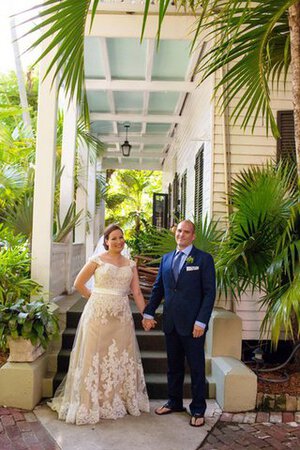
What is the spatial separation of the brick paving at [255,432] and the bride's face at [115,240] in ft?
5.56

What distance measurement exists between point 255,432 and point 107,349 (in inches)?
54.5

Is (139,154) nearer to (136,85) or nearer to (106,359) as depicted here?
(136,85)

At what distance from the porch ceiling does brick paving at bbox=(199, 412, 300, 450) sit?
431cm

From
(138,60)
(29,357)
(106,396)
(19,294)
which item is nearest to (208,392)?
(106,396)

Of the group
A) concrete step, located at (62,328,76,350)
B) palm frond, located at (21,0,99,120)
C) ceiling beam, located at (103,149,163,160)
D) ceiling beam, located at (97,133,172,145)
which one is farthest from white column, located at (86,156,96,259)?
palm frond, located at (21,0,99,120)

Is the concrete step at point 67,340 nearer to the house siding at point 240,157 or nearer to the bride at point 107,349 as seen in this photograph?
the bride at point 107,349

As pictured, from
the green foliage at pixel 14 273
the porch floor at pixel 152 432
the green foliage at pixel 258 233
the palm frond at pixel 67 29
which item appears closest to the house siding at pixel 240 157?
the green foliage at pixel 258 233

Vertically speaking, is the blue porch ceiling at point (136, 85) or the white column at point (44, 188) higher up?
the blue porch ceiling at point (136, 85)

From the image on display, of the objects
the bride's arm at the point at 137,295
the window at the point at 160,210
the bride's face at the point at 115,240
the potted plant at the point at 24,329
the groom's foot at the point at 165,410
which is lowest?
the groom's foot at the point at 165,410

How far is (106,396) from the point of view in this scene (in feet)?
12.6

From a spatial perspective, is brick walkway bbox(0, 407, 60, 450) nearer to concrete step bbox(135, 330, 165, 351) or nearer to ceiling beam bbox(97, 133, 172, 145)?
concrete step bbox(135, 330, 165, 351)

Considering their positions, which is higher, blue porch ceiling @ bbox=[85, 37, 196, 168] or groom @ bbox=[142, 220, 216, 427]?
blue porch ceiling @ bbox=[85, 37, 196, 168]

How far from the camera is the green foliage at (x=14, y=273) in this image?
4.55 metres

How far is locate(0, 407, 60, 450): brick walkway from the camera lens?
3.27 metres
